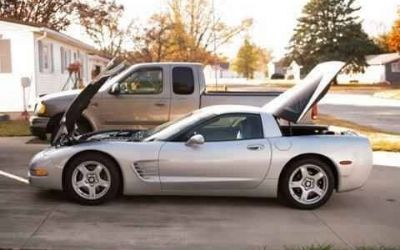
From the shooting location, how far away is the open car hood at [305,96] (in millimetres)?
7719

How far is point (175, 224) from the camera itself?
6.73 meters

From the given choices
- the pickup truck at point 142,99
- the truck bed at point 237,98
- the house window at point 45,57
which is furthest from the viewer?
the house window at point 45,57

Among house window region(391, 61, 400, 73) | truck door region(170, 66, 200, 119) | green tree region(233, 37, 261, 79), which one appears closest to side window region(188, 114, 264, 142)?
truck door region(170, 66, 200, 119)

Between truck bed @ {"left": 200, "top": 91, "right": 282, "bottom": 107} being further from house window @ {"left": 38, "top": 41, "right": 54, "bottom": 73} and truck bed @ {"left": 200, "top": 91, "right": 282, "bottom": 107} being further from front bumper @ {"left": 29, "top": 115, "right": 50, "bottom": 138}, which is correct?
house window @ {"left": 38, "top": 41, "right": 54, "bottom": 73}

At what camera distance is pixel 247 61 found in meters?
119

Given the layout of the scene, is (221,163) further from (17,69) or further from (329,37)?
(329,37)

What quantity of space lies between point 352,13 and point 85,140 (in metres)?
69.2

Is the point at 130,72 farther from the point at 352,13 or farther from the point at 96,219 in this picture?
the point at 352,13

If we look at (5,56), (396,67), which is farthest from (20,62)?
(396,67)

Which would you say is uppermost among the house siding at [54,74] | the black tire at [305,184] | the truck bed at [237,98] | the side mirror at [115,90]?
the house siding at [54,74]

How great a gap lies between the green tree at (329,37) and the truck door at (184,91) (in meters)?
57.6

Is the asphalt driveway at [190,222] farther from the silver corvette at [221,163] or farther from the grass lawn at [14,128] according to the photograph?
the grass lawn at [14,128]

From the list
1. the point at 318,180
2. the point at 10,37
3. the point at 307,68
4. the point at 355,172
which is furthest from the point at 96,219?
the point at 307,68

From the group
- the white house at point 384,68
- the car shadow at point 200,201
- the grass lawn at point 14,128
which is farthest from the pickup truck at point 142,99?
the white house at point 384,68
